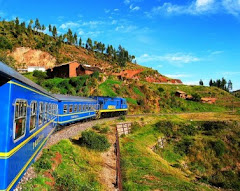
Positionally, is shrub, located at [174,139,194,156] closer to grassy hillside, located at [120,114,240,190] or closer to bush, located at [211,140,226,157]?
grassy hillside, located at [120,114,240,190]

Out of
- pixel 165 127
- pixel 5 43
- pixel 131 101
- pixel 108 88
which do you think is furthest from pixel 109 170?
pixel 5 43

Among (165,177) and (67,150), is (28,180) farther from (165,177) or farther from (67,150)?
(165,177)

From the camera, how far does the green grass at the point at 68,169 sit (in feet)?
29.8

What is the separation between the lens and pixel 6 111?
16.6ft

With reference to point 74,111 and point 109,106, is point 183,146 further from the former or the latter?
point 74,111

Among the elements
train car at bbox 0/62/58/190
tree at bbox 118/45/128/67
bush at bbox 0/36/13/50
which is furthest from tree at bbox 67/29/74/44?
train car at bbox 0/62/58/190

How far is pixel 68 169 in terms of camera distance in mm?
11805

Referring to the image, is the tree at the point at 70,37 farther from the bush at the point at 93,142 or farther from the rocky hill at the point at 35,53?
the bush at the point at 93,142

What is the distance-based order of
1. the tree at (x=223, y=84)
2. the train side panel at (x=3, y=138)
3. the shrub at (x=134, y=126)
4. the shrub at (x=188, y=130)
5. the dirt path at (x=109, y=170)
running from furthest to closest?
the tree at (x=223, y=84) → the shrub at (x=188, y=130) → the shrub at (x=134, y=126) → the dirt path at (x=109, y=170) → the train side panel at (x=3, y=138)

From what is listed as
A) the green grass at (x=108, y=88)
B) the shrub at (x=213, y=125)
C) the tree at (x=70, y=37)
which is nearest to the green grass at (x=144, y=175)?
the shrub at (x=213, y=125)

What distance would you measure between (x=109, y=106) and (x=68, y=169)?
2368cm

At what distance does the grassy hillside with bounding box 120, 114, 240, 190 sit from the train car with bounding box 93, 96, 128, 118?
5.68 metres

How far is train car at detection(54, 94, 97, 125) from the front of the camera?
18.3m

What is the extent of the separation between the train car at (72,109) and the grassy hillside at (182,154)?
578 centimetres
